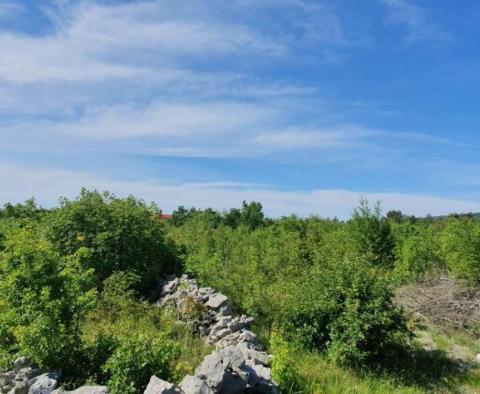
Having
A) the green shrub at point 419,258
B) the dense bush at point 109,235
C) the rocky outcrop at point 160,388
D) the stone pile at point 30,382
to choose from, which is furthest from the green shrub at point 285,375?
the green shrub at point 419,258

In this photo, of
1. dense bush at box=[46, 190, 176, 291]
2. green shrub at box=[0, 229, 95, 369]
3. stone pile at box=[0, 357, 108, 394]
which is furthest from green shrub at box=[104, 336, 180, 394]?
dense bush at box=[46, 190, 176, 291]

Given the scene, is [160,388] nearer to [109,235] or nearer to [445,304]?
[109,235]

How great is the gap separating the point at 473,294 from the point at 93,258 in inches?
329

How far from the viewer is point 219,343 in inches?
276

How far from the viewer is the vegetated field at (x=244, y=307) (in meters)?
5.33

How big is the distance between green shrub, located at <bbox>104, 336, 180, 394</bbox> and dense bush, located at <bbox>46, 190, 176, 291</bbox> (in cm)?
467

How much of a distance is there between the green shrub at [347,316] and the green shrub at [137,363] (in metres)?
2.71

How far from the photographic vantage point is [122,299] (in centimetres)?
809

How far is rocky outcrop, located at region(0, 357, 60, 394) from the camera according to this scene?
4.63 meters

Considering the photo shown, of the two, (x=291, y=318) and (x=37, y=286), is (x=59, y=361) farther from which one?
(x=291, y=318)

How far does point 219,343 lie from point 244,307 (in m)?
1.40

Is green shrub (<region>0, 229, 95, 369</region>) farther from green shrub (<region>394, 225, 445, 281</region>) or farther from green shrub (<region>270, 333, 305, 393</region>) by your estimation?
green shrub (<region>394, 225, 445, 281</region>)

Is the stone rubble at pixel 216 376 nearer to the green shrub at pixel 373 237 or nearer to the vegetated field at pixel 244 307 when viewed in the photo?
the vegetated field at pixel 244 307

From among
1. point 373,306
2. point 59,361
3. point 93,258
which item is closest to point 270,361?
point 373,306
